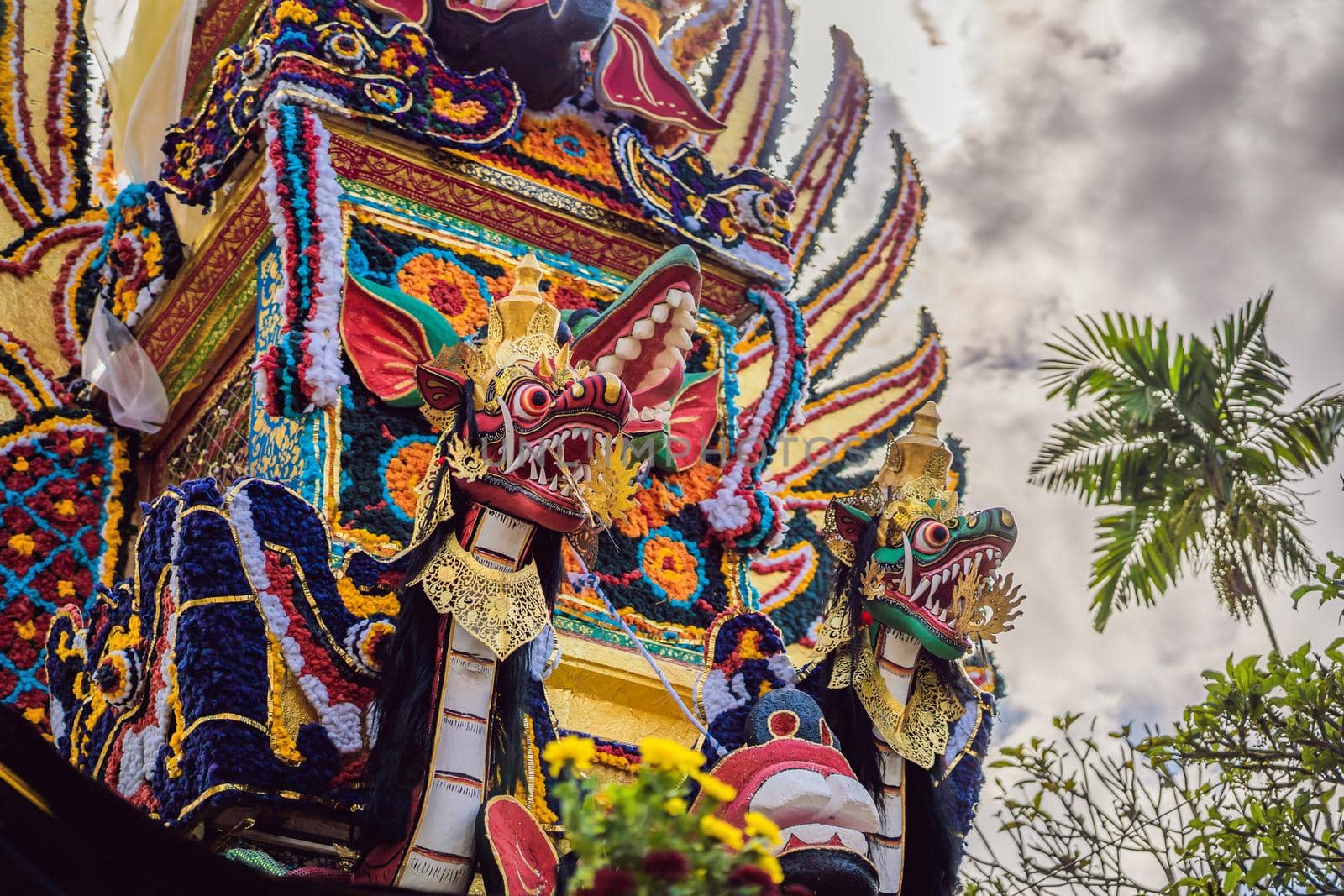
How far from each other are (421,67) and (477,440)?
2.49 meters

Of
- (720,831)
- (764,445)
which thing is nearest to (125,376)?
(764,445)

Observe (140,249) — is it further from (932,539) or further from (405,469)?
(932,539)

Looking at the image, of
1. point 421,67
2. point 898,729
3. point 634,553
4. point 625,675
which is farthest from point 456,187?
point 898,729

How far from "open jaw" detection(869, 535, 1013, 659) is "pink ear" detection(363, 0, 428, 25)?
3.17 meters

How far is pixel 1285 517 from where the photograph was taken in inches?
466

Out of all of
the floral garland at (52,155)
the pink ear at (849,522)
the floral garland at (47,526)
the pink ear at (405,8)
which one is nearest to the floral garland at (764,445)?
the pink ear at (849,522)

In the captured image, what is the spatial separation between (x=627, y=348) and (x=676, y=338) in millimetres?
174

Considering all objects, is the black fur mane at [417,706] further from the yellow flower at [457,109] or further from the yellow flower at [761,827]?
the yellow flower at [457,109]

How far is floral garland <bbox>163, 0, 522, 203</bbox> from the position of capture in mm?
6910

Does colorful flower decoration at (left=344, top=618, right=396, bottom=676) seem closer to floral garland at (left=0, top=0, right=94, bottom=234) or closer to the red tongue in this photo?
the red tongue

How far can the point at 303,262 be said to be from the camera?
21.6 feet

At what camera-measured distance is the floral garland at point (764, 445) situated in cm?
724

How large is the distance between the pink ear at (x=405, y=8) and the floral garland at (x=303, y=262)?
679mm

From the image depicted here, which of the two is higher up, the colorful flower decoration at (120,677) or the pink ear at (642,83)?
the pink ear at (642,83)
